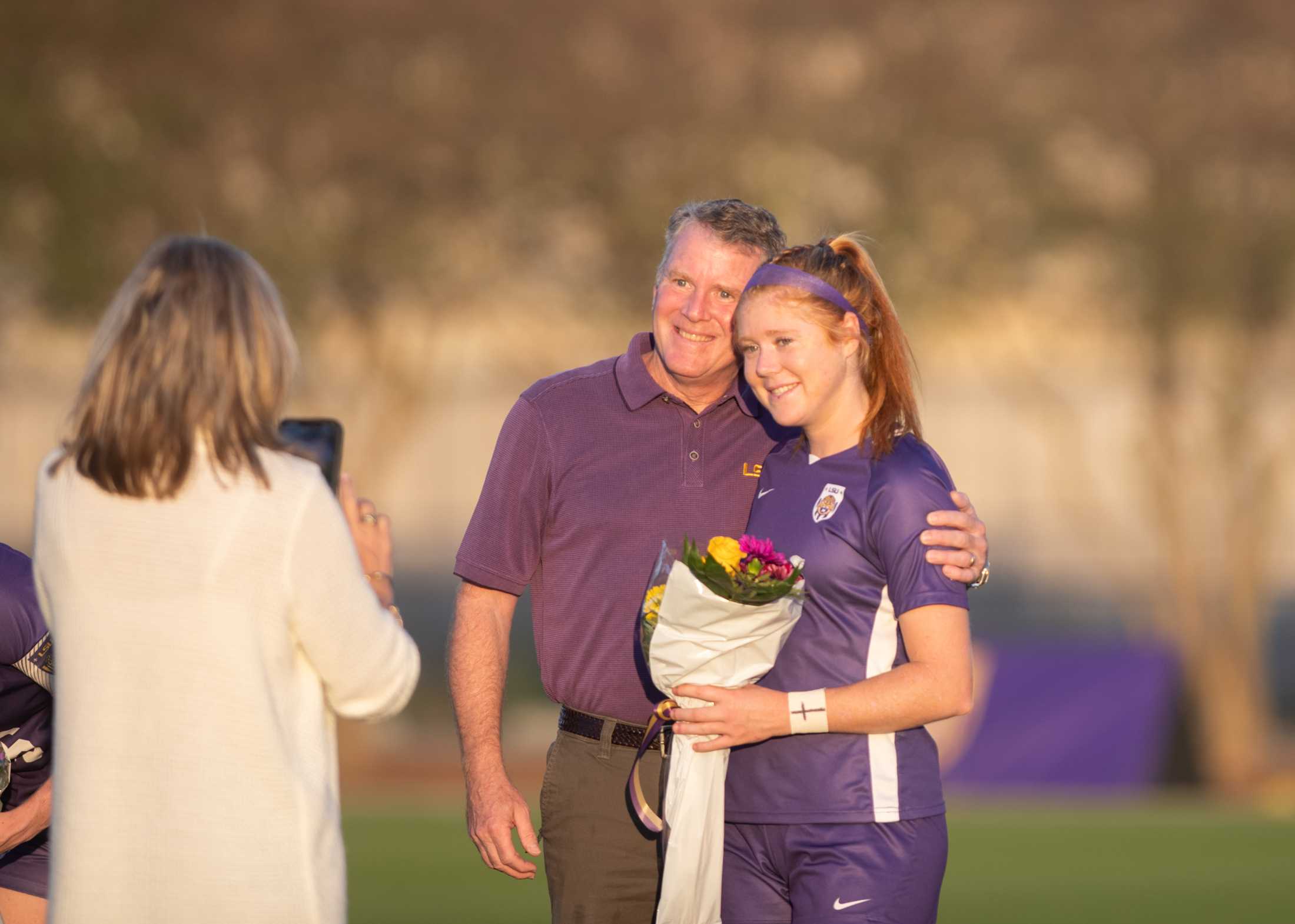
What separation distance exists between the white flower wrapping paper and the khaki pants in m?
0.40

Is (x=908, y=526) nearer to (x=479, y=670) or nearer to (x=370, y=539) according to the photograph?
(x=370, y=539)

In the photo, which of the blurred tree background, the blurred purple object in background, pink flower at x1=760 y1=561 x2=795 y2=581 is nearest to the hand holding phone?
pink flower at x1=760 y1=561 x2=795 y2=581

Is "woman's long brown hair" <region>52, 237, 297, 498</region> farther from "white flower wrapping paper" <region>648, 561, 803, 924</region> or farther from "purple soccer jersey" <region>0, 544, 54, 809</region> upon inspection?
"white flower wrapping paper" <region>648, 561, 803, 924</region>

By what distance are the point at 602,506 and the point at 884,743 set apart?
979 mm

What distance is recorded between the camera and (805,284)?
3381 mm

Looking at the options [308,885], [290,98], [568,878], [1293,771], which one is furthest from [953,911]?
[290,98]

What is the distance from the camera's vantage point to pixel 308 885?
2617 millimetres

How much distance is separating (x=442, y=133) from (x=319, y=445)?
1116cm

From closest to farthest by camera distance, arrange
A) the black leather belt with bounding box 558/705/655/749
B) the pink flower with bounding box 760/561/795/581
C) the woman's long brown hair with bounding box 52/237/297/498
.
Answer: the woman's long brown hair with bounding box 52/237/297/498 → the pink flower with bounding box 760/561/795/581 → the black leather belt with bounding box 558/705/655/749

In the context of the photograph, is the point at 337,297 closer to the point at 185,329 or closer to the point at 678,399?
the point at 678,399

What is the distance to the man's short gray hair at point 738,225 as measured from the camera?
385 cm

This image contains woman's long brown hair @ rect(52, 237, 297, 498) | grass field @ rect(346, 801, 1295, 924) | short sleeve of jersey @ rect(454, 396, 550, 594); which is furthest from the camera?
grass field @ rect(346, 801, 1295, 924)

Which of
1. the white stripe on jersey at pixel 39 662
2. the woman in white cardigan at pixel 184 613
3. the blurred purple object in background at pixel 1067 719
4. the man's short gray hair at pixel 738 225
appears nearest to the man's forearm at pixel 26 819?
the white stripe on jersey at pixel 39 662

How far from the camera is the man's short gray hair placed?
385cm
